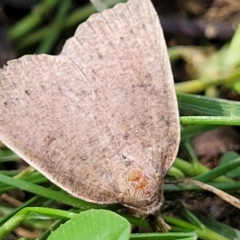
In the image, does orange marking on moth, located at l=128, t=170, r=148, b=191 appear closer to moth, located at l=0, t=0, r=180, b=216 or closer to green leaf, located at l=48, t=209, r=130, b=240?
moth, located at l=0, t=0, r=180, b=216

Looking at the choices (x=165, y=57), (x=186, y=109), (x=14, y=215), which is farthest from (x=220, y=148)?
(x=14, y=215)

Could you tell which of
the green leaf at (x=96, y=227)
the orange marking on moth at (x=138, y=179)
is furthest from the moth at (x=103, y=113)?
the green leaf at (x=96, y=227)

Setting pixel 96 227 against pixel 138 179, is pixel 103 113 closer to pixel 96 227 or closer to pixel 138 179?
pixel 138 179

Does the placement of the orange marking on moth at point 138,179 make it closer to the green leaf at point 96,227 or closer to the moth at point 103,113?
the moth at point 103,113

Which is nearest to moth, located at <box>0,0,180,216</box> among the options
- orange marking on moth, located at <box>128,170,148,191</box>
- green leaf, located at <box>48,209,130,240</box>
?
orange marking on moth, located at <box>128,170,148,191</box>

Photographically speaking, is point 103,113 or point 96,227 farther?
point 103,113

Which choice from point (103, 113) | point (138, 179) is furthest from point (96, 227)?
point (103, 113)
